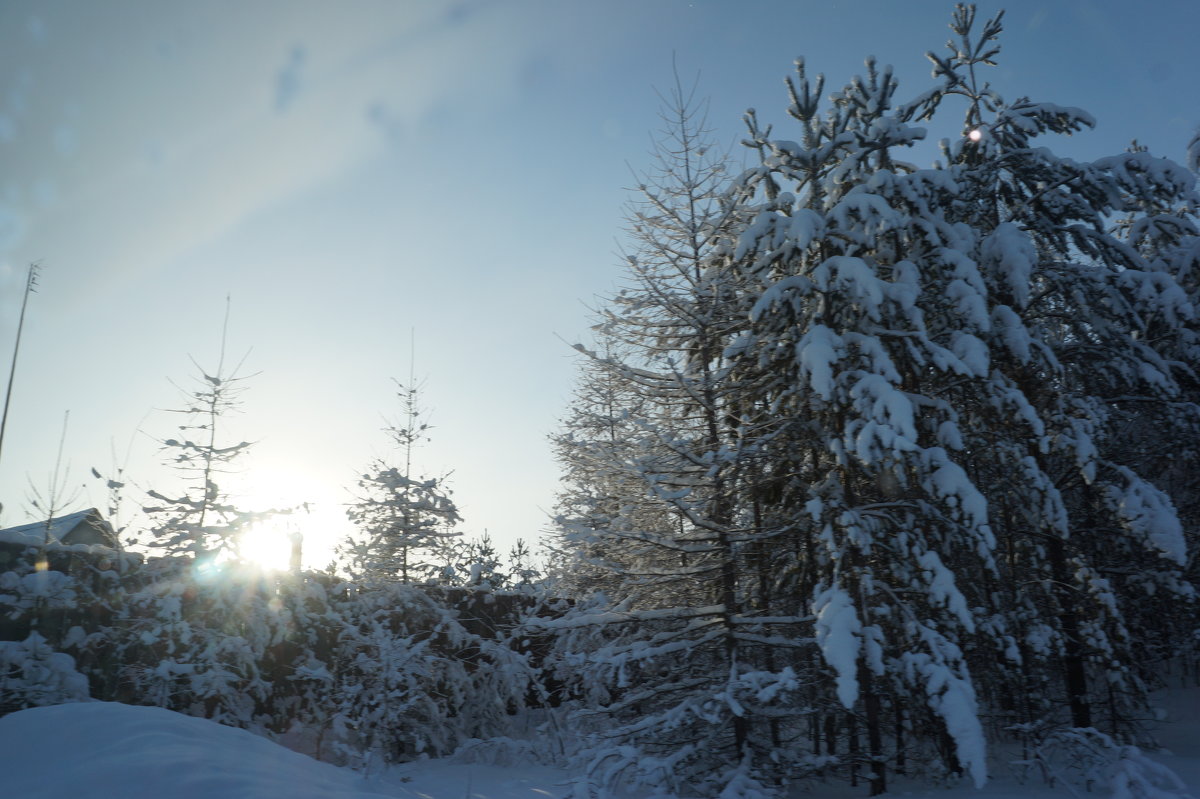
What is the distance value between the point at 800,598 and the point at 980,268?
15.3 ft

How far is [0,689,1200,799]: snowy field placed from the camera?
425 cm

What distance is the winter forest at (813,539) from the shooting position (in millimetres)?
7496

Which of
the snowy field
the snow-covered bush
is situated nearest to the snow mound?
the snowy field

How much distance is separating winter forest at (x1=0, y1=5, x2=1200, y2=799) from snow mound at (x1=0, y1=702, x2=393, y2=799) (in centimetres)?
178

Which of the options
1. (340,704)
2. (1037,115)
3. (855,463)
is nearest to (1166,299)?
(1037,115)

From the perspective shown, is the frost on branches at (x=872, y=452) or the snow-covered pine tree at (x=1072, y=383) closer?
the frost on branches at (x=872, y=452)

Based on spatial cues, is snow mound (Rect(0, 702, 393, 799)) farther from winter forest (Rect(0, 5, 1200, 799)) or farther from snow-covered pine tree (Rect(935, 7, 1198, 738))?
A: snow-covered pine tree (Rect(935, 7, 1198, 738))

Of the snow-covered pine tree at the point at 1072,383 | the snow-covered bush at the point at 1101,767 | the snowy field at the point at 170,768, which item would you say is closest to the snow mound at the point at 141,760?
the snowy field at the point at 170,768

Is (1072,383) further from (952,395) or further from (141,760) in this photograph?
(141,760)

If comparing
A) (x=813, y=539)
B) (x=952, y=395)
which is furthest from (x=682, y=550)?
(x=952, y=395)

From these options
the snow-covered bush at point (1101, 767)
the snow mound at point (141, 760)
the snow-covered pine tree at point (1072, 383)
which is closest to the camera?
the snow mound at point (141, 760)

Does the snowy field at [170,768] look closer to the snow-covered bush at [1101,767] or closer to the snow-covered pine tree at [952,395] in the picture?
the snow-covered bush at [1101,767]

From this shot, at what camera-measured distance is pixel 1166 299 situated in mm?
9531

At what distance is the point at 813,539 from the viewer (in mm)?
8328
